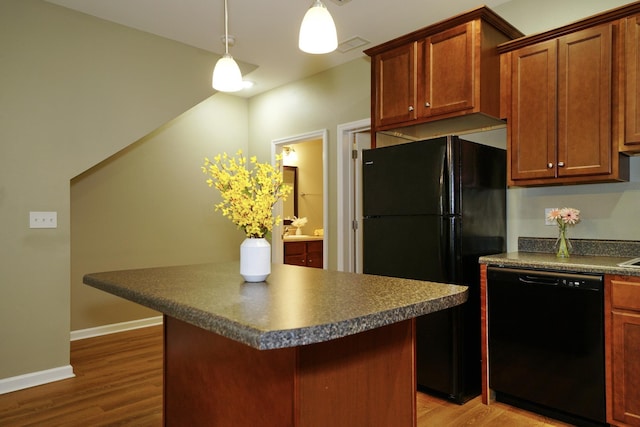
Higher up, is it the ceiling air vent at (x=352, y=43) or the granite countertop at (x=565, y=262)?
the ceiling air vent at (x=352, y=43)

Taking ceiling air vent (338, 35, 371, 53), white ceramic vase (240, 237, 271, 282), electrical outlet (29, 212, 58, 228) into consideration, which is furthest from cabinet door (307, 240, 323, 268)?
white ceramic vase (240, 237, 271, 282)

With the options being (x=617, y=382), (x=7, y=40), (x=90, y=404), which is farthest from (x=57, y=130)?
(x=617, y=382)

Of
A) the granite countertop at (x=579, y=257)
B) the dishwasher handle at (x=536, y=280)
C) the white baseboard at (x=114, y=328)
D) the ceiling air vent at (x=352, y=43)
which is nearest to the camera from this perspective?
the granite countertop at (x=579, y=257)

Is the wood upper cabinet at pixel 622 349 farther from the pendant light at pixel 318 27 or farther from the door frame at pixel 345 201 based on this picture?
the door frame at pixel 345 201

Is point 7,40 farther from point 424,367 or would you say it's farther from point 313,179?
point 313,179

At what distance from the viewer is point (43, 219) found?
116 inches

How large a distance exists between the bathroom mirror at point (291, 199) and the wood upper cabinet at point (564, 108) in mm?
3922

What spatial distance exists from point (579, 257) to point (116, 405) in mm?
3010

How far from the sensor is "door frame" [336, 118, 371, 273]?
4137 mm

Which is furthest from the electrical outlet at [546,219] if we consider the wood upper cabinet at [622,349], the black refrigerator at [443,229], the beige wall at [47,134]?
the beige wall at [47,134]

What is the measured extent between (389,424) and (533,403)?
1.54 meters

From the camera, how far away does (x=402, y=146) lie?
9.43 ft

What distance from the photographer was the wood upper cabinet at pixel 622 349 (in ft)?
6.87

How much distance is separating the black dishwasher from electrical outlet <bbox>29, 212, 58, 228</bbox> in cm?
299
